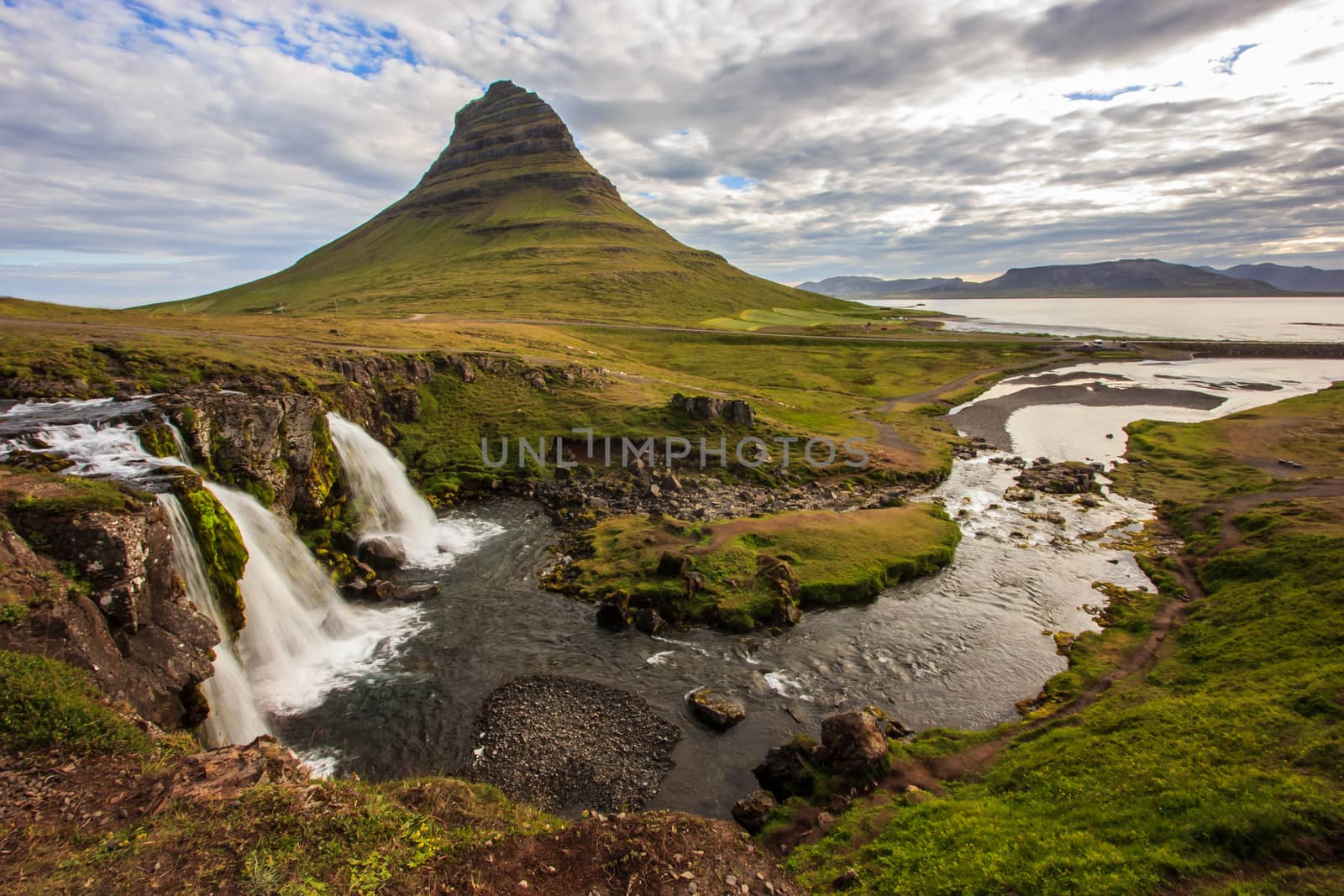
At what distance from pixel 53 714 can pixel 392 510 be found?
31039 mm

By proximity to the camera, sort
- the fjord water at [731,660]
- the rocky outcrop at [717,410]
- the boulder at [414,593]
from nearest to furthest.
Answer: the fjord water at [731,660] → the boulder at [414,593] → the rocky outcrop at [717,410]

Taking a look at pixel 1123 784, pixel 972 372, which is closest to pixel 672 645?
pixel 1123 784

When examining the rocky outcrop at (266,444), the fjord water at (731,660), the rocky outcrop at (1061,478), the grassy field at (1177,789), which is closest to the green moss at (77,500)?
the fjord water at (731,660)

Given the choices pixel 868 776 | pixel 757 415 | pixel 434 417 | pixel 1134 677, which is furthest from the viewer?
pixel 757 415

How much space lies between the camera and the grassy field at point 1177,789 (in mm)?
12875

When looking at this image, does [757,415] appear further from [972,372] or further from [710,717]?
[972,372]

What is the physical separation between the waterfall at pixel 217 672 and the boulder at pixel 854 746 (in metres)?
22.1

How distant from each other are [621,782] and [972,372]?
13431 cm

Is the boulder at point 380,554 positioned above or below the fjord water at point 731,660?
above

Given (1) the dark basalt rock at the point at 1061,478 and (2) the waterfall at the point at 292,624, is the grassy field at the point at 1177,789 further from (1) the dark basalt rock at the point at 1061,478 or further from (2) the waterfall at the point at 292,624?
(1) the dark basalt rock at the point at 1061,478

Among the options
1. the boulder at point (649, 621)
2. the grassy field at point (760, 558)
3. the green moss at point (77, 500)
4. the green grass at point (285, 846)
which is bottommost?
the boulder at point (649, 621)

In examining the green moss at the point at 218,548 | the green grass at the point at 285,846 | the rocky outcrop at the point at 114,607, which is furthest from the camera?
the green moss at the point at 218,548

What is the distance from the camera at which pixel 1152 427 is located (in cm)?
7944

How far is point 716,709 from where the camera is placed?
2420 cm
